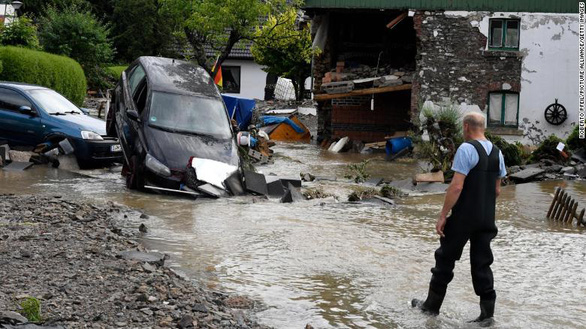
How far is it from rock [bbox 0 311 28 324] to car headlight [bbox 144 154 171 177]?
27.7 ft

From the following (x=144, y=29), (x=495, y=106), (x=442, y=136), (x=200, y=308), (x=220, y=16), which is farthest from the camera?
(x=144, y=29)

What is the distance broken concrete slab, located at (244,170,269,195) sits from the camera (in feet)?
49.6

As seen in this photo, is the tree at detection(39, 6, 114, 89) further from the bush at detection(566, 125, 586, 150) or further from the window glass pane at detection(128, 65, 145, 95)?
the bush at detection(566, 125, 586, 150)

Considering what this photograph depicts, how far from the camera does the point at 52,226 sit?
10305 mm

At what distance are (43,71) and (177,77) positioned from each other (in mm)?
8271

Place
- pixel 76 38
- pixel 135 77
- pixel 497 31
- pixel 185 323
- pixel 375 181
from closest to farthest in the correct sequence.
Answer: pixel 185 323, pixel 135 77, pixel 375 181, pixel 497 31, pixel 76 38

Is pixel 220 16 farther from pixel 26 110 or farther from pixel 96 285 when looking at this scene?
pixel 96 285

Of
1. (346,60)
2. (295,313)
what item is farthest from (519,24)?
(295,313)

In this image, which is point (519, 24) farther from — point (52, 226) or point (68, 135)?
point (52, 226)

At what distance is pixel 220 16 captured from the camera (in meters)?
28.4

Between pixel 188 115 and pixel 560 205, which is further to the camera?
pixel 188 115

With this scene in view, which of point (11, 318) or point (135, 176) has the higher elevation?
point (135, 176)

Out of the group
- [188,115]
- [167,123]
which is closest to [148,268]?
[167,123]

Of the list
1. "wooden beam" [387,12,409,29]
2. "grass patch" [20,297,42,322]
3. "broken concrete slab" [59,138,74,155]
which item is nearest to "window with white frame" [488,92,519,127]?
"wooden beam" [387,12,409,29]
